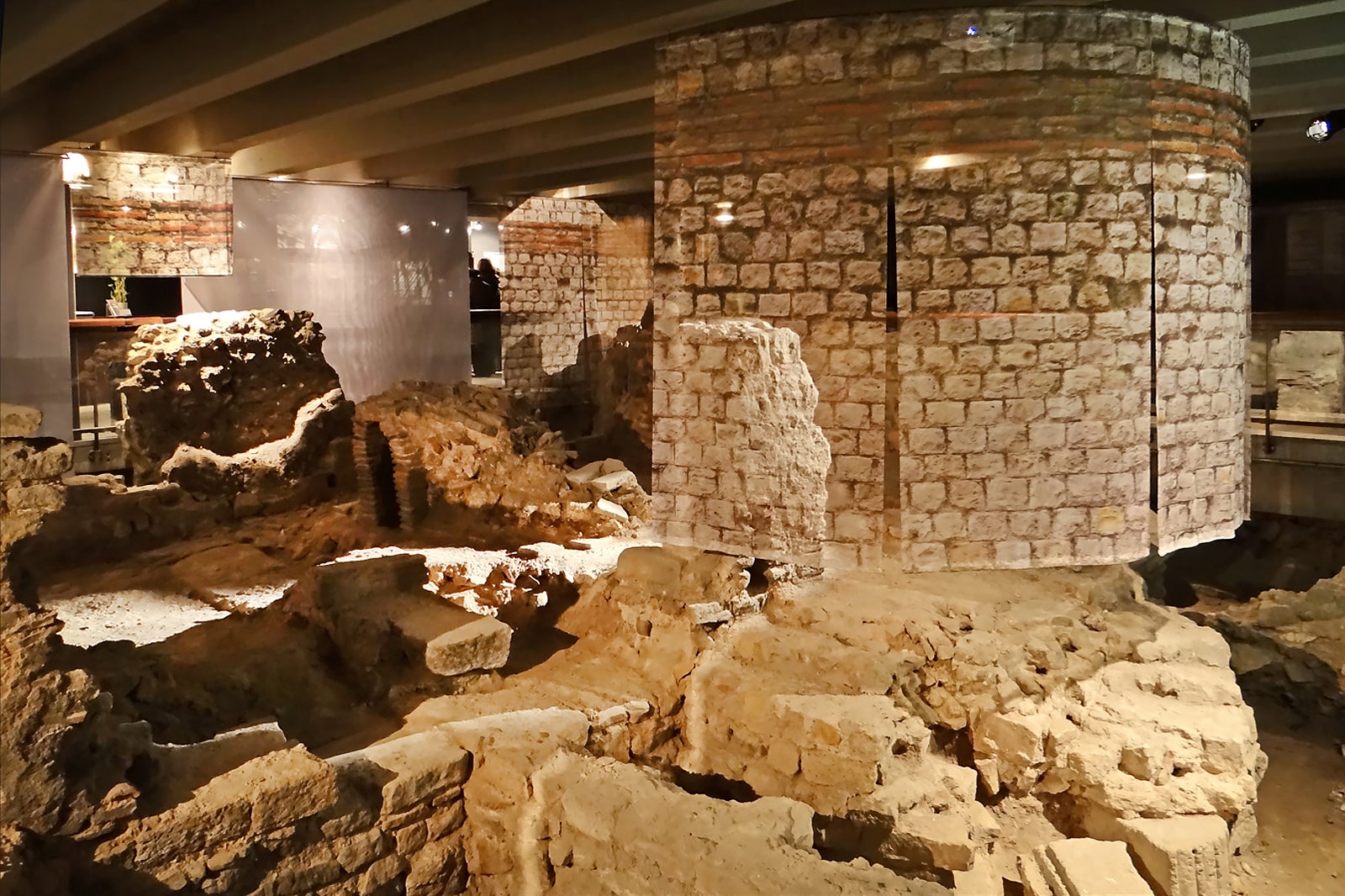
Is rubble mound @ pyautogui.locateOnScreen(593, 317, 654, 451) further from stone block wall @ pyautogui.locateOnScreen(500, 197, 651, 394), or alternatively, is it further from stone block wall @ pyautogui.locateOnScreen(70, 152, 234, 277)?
stone block wall @ pyautogui.locateOnScreen(70, 152, 234, 277)

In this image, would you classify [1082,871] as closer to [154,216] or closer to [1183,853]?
[1183,853]

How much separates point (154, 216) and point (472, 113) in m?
2.78

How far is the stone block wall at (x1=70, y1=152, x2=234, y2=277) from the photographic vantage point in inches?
232

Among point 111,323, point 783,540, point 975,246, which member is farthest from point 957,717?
point 111,323

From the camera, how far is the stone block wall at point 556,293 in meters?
12.2

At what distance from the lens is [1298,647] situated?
7.87m

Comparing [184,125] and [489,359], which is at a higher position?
[184,125]

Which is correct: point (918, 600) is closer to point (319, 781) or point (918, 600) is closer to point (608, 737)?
point (608, 737)

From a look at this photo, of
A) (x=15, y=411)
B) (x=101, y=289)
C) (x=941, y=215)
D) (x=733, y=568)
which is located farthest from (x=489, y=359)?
(x=15, y=411)

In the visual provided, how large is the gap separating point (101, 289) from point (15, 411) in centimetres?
519

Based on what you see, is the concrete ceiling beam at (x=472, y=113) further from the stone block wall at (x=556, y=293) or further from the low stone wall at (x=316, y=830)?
the stone block wall at (x=556, y=293)

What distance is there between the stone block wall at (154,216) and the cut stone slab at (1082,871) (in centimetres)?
581

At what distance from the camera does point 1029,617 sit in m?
5.73

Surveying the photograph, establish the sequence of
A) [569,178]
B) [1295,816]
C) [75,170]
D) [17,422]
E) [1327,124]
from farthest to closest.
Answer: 1. [569,178]
2. [1327,124]
3. [1295,816]
4. [75,170]
5. [17,422]
